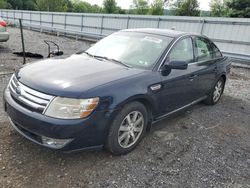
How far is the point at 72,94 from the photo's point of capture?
2.51 metres

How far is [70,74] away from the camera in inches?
114

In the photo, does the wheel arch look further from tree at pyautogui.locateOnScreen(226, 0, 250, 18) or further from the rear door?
tree at pyautogui.locateOnScreen(226, 0, 250, 18)

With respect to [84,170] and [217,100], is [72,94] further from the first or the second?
[217,100]

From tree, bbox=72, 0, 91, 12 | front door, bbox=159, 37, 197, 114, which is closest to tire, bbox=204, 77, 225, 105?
front door, bbox=159, 37, 197, 114

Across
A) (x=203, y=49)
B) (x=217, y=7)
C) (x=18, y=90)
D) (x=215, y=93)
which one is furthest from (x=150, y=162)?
(x=217, y=7)

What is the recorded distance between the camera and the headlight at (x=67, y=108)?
2465mm

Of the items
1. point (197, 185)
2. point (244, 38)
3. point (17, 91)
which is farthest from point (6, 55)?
point (244, 38)

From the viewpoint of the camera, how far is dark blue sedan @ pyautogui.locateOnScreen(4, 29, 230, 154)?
→ 250 centimetres

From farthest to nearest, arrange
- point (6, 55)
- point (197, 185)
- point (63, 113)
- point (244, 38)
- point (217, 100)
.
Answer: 1. point (244, 38)
2. point (6, 55)
3. point (217, 100)
4. point (197, 185)
5. point (63, 113)

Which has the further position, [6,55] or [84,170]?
[6,55]

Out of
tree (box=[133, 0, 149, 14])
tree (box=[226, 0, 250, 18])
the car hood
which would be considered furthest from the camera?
tree (box=[133, 0, 149, 14])

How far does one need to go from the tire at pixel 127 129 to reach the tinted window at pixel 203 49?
1.80m

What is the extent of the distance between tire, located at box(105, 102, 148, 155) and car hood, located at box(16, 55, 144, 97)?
1.42 feet

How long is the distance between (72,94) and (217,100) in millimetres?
3881
